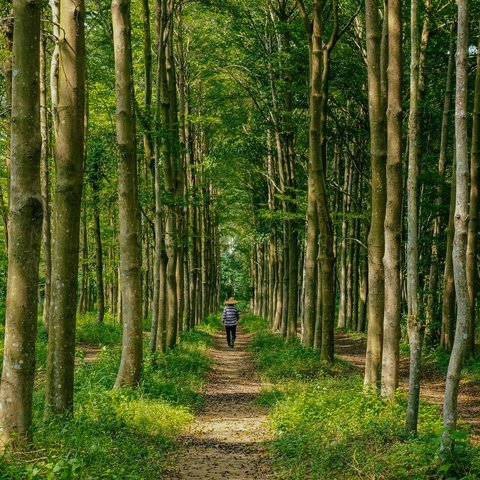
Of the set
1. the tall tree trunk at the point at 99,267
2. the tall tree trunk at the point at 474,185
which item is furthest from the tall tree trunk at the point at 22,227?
the tall tree trunk at the point at 99,267

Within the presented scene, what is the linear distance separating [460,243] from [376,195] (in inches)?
179

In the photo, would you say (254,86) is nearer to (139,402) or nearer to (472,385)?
(472,385)

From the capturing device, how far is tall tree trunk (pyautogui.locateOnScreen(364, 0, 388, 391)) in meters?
10.3

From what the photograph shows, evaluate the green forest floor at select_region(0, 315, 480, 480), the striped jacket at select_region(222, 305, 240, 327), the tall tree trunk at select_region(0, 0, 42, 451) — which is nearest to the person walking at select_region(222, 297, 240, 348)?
the striped jacket at select_region(222, 305, 240, 327)

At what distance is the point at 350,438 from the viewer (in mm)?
7938

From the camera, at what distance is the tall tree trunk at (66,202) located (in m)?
7.45

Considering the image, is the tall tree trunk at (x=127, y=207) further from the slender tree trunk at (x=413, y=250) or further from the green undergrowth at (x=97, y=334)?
the green undergrowth at (x=97, y=334)

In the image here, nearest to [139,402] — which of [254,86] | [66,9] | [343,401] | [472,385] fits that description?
[343,401]

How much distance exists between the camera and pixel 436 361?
56.4 ft

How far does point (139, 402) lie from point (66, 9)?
20.1 ft

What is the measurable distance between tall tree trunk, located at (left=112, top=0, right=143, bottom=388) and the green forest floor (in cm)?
76

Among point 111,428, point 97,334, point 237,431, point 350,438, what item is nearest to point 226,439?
point 237,431

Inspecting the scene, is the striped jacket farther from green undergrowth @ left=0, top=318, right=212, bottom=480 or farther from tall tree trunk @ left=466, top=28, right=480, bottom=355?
tall tree trunk @ left=466, top=28, right=480, bottom=355

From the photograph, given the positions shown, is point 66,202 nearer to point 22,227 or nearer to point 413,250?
point 22,227
